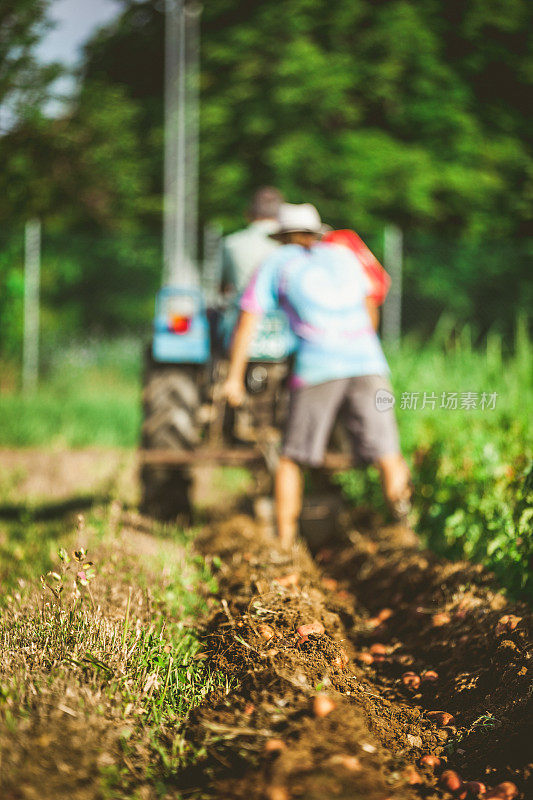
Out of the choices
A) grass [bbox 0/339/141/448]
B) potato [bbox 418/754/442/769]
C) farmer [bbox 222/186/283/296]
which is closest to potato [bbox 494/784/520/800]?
potato [bbox 418/754/442/769]

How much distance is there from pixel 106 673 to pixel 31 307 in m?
10.1

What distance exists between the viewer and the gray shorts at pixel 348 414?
418 centimetres

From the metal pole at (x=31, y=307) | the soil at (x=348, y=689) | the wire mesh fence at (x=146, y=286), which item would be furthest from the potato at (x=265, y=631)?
→ the metal pole at (x=31, y=307)

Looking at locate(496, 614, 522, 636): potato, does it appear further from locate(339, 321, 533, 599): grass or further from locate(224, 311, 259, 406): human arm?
locate(224, 311, 259, 406): human arm

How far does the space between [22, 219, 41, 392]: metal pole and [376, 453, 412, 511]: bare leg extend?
8.20m

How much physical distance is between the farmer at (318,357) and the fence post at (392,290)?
7247 millimetres

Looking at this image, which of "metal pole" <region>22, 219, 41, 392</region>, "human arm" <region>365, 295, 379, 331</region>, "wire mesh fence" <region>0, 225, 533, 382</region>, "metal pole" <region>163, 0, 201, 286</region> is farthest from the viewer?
"metal pole" <region>163, 0, 201, 286</region>

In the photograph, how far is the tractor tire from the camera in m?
4.96

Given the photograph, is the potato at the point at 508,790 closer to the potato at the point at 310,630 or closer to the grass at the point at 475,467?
the potato at the point at 310,630

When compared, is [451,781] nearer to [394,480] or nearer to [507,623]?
[507,623]

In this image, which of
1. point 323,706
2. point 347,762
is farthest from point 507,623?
point 347,762

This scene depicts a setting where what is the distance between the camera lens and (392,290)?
11469mm

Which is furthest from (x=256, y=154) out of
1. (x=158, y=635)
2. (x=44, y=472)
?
(x=158, y=635)

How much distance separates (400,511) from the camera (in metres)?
4.22
